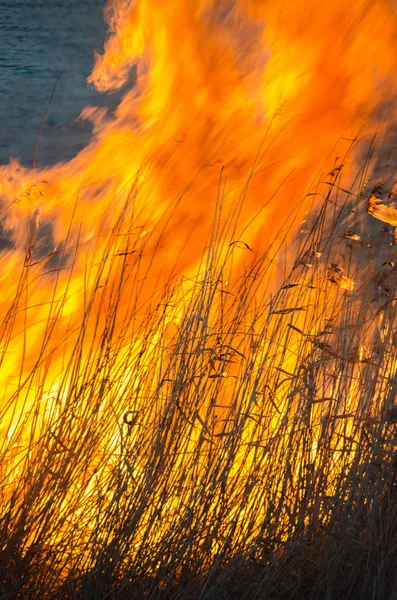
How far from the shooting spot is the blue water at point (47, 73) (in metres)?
2.46

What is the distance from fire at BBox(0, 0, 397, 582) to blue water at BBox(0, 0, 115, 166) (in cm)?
6

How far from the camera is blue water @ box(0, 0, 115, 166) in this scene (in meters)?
2.46

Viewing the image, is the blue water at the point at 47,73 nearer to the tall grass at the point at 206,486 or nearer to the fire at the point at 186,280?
the fire at the point at 186,280

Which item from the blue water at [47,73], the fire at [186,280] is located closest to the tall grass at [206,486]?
the fire at [186,280]

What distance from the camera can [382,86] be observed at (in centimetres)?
229

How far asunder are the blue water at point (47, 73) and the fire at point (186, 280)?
6cm

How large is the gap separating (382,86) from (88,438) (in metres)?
1.42

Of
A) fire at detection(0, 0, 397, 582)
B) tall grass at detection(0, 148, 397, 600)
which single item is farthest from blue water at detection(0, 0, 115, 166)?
tall grass at detection(0, 148, 397, 600)

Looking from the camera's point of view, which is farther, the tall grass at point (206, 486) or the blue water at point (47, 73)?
the blue water at point (47, 73)

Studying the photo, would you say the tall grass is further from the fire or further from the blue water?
the blue water

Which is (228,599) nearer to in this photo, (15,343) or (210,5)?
(15,343)

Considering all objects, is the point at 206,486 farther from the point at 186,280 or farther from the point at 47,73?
the point at 47,73

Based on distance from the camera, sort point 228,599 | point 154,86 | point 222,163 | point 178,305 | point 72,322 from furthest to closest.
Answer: point 154,86, point 222,163, point 72,322, point 178,305, point 228,599

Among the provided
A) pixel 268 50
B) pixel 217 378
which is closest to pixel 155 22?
pixel 268 50
